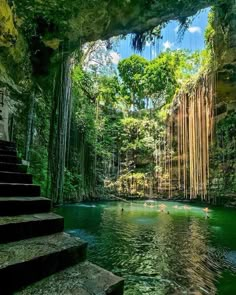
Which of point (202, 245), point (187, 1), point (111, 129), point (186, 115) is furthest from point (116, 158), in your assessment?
point (202, 245)

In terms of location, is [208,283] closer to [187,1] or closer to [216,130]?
[187,1]

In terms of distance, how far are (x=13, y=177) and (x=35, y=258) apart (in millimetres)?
1252

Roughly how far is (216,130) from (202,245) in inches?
383

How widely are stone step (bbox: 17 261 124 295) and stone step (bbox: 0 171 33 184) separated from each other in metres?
1.15

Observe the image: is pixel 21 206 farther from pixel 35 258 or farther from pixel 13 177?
pixel 35 258

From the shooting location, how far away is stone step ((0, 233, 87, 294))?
3.85 feet

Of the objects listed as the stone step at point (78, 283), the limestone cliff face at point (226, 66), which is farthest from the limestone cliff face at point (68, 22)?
the limestone cliff face at point (226, 66)

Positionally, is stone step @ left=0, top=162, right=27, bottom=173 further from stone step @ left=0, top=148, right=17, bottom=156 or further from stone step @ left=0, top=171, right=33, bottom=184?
stone step @ left=0, top=148, right=17, bottom=156

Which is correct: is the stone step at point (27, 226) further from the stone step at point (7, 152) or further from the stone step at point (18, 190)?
the stone step at point (7, 152)

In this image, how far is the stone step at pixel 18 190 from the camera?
2080mm

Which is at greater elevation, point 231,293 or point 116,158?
point 116,158

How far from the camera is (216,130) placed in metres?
13.6

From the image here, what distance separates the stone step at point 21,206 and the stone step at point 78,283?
0.59 meters

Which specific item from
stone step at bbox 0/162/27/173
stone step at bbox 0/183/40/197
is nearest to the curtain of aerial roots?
stone step at bbox 0/162/27/173
